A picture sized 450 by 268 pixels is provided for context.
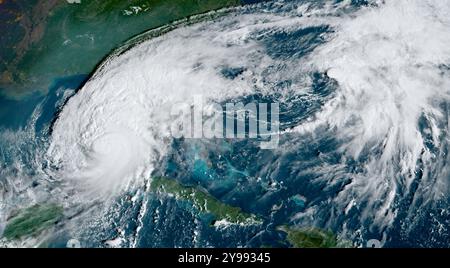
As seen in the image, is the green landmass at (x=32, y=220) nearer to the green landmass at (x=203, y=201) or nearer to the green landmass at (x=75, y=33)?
the green landmass at (x=203, y=201)

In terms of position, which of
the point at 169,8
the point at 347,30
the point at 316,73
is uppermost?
the point at 169,8

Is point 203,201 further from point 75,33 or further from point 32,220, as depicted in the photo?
point 75,33

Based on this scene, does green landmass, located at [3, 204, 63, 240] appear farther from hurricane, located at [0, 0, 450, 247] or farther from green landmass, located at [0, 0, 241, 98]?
green landmass, located at [0, 0, 241, 98]

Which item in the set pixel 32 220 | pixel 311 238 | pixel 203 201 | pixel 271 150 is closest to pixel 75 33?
pixel 32 220

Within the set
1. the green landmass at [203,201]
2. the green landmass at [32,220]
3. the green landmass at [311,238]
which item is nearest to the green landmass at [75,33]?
the green landmass at [32,220]

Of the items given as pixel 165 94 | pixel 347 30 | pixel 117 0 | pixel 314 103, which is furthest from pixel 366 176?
pixel 117 0

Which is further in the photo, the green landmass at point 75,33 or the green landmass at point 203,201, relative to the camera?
the green landmass at point 75,33

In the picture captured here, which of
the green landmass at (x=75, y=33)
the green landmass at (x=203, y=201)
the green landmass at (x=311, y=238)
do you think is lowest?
the green landmass at (x=311, y=238)

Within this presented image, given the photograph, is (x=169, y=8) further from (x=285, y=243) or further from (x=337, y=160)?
(x=285, y=243)

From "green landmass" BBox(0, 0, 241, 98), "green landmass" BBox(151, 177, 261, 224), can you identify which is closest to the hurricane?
"green landmass" BBox(151, 177, 261, 224)
